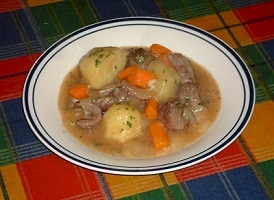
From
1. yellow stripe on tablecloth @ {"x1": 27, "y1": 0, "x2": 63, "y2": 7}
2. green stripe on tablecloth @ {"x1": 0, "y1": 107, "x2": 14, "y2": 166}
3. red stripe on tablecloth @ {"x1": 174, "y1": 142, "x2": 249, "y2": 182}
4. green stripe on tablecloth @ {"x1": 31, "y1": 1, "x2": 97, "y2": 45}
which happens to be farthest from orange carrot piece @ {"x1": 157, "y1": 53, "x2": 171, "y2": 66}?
yellow stripe on tablecloth @ {"x1": 27, "y1": 0, "x2": 63, "y2": 7}

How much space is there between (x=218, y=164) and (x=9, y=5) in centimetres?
147

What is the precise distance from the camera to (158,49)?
2.65 metres

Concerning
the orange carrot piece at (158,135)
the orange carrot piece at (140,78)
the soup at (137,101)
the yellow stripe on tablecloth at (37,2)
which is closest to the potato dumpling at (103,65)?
the soup at (137,101)

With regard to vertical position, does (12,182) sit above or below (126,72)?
below

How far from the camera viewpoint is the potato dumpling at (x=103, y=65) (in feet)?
8.14

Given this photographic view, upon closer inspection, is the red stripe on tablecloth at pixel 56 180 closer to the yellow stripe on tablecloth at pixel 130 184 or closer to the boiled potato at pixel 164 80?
the yellow stripe on tablecloth at pixel 130 184

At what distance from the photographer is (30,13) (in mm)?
3043

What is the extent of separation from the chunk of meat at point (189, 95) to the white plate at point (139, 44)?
115 millimetres

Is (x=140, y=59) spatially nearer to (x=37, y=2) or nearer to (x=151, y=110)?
(x=151, y=110)

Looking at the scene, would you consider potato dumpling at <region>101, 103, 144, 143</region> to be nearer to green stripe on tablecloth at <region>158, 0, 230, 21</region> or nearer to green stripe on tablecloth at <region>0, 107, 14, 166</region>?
green stripe on tablecloth at <region>0, 107, 14, 166</region>

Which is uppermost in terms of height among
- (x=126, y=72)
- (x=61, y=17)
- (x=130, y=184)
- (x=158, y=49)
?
(x=61, y=17)

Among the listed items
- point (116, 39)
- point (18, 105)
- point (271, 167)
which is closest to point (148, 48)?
point (116, 39)

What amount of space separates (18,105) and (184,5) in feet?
3.44

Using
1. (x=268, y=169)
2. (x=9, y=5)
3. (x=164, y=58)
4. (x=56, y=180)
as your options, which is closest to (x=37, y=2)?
(x=9, y=5)
